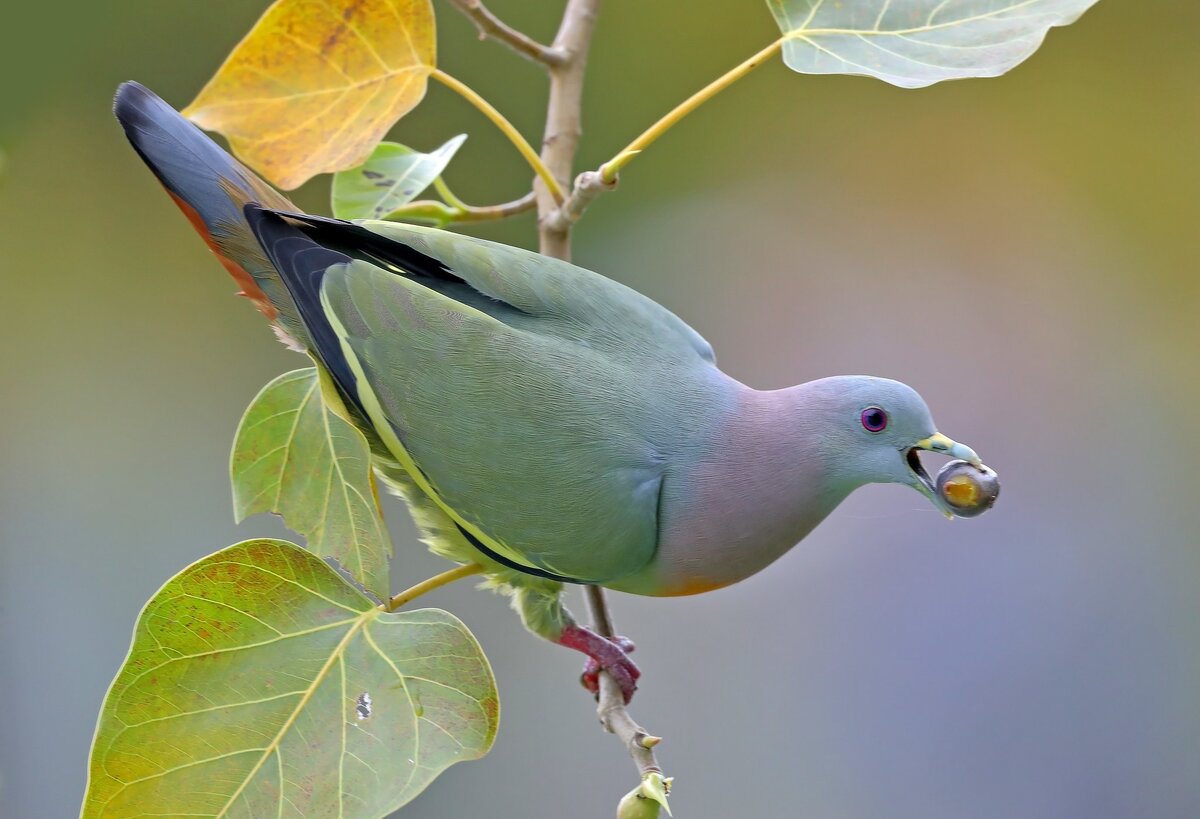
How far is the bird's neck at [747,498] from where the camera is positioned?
667mm

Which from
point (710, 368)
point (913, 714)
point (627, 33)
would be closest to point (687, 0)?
point (627, 33)

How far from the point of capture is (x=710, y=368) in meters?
0.73

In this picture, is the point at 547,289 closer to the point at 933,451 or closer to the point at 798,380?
the point at 933,451

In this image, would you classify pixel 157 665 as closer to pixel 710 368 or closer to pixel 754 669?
pixel 710 368

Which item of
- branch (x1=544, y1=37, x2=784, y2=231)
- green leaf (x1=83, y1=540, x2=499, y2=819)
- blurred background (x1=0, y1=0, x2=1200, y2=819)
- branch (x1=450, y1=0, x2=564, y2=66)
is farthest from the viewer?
blurred background (x1=0, y1=0, x2=1200, y2=819)

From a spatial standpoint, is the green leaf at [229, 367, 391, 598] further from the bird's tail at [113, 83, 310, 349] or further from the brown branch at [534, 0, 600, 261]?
the brown branch at [534, 0, 600, 261]

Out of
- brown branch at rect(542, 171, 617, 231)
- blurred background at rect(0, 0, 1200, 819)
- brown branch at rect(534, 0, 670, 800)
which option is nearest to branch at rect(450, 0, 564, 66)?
brown branch at rect(534, 0, 670, 800)

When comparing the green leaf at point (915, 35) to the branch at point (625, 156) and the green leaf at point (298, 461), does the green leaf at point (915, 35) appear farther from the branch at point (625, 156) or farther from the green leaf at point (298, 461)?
the green leaf at point (298, 461)

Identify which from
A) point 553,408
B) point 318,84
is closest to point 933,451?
point 553,408

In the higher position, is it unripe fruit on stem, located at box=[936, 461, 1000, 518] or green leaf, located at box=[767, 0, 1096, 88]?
green leaf, located at box=[767, 0, 1096, 88]

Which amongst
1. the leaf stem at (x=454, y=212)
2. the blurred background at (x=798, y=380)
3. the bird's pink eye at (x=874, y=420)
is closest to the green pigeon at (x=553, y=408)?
the bird's pink eye at (x=874, y=420)

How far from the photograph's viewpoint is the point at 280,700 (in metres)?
0.61

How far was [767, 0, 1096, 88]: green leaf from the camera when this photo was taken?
2.21 feet

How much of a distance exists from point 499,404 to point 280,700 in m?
0.21
